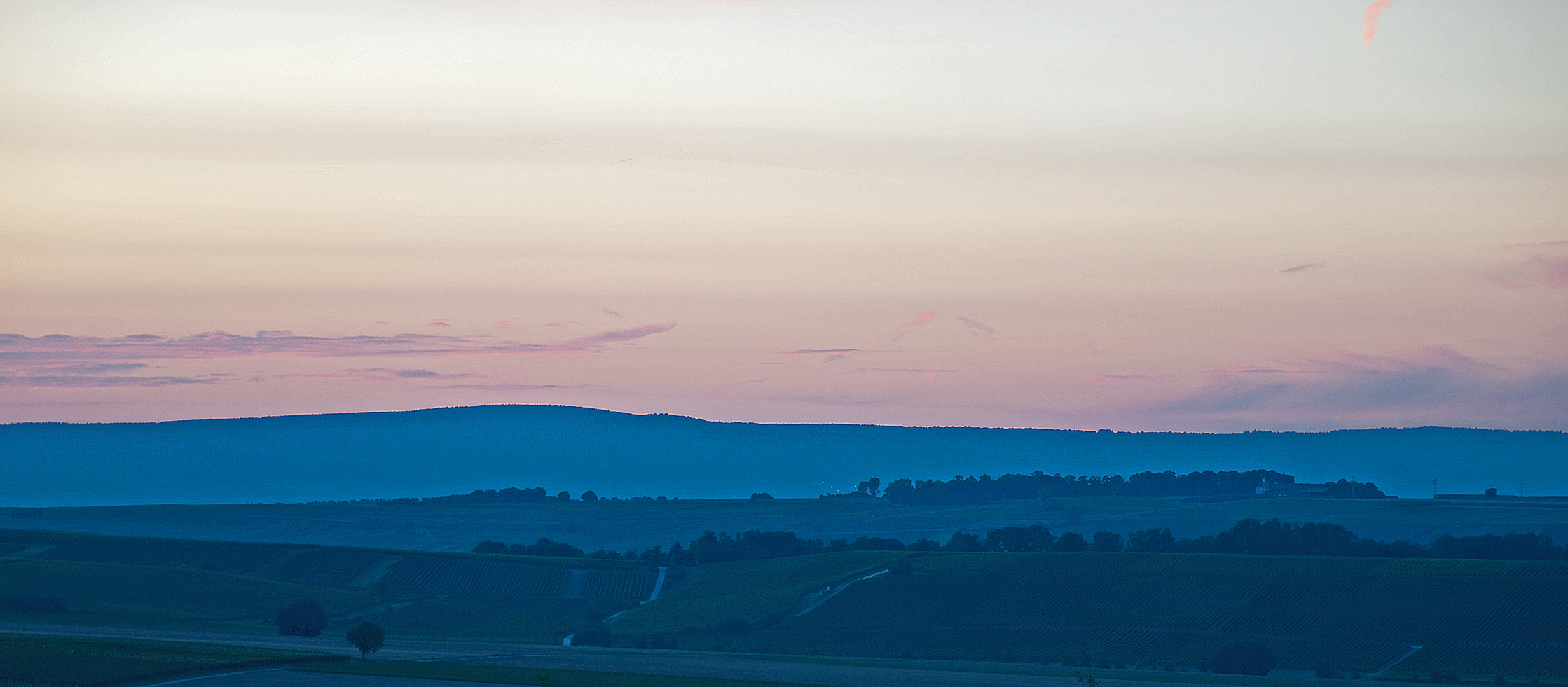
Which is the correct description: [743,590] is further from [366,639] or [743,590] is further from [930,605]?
[366,639]

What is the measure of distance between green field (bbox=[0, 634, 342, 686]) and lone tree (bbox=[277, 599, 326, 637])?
15460 millimetres

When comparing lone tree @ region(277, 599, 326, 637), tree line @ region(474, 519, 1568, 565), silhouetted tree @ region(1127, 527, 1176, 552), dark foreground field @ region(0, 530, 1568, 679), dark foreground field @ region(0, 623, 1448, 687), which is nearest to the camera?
dark foreground field @ region(0, 623, 1448, 687)

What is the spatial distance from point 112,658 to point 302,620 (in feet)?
104

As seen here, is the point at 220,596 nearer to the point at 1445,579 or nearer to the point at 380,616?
the point at 380,616

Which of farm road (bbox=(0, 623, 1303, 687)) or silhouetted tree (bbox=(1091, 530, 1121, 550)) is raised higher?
silhouetted tree (bbox=(1091, 530, 1121, 550))

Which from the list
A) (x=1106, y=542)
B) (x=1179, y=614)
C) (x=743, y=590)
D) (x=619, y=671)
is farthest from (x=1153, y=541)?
(x=619, y=671)

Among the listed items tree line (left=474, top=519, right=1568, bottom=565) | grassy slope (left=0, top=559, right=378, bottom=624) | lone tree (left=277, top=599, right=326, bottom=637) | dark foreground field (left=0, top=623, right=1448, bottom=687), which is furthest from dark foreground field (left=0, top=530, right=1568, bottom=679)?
tree line (left=474, top=519, right=1568, bottom=565)

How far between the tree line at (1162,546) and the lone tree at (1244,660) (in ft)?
137

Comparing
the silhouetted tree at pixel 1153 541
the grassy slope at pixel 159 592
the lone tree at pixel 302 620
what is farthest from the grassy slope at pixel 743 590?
the grassy slope at pixel 159 592

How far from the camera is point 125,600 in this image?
4936 inches

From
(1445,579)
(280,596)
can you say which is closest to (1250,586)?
(1445,579)

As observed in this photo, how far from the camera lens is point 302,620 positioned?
107 m

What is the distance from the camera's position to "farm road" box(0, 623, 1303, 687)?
7231 cm

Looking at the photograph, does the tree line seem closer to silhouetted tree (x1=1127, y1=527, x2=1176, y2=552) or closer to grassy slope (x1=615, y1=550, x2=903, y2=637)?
silhouetted tree (x1=1127, y1=527, x2=1176, y2=552)
